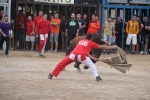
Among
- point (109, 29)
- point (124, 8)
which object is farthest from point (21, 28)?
point (124, 8)

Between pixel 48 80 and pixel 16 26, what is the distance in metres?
12.6

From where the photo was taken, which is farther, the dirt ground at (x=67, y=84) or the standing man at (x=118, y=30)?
the standing man at (x=118, y=30)

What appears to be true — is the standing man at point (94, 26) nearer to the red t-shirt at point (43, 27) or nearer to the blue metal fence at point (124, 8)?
the blue metal fence at point (124, 8)

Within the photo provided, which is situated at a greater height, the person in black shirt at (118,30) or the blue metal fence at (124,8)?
the blue metal fence at (124,8)

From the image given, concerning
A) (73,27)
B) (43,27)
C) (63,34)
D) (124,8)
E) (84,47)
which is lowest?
(63,34)

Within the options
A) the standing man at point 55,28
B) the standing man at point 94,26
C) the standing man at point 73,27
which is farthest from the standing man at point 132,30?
the standing man at point 55,28

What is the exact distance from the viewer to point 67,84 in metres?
13.1

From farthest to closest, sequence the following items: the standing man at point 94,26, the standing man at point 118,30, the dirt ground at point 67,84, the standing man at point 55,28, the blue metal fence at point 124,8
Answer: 1. the blue metal fence at point 124,8
2. the standing man at point 118,30
3. the standing man at point 55,28
4. the standing man at point 94,26
5. the dirt ground at point 67,84

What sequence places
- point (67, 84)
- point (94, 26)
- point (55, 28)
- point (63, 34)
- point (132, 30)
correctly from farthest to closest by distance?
1. point (63, 34)
2. point (132, 30)
3. point (55, 28)
4. point (94, 26)
5. point (67, 84)

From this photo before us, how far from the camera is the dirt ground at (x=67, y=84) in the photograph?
11.0m

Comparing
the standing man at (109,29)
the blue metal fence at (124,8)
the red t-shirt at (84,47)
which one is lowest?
the standing man at (109,29)

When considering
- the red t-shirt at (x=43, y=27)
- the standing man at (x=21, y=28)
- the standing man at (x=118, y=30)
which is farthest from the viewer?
the standing man at (x=118, y=30)

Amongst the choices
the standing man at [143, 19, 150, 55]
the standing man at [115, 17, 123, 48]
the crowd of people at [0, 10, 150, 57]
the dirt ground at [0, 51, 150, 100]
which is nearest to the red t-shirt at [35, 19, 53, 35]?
the crowd of people at [0, 10, 150, 57]

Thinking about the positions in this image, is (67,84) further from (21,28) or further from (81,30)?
(21,28)
